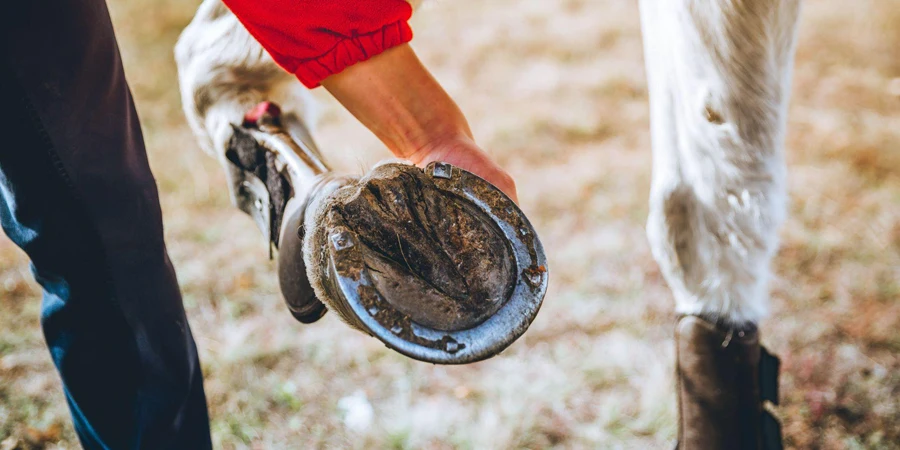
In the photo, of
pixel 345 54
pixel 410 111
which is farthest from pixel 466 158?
pixel 345 54

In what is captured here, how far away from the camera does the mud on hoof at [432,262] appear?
29.3 inches

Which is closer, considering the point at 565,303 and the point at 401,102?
the point at 401,102

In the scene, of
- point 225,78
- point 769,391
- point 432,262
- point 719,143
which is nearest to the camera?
point 432,262

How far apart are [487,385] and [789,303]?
0.76m

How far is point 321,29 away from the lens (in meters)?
0.86

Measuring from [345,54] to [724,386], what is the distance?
83 cm

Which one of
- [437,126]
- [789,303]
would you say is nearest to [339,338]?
[437,126]

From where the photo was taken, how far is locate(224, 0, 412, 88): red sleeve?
2.76 ft

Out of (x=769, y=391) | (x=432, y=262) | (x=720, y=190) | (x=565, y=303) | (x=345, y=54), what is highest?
(x=345, y=54)

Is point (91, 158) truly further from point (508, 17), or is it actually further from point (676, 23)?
point (508, 17)

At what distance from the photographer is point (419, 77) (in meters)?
0.95

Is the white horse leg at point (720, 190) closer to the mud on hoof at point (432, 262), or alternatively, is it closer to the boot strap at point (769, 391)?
the boot strap at point (769, 391)

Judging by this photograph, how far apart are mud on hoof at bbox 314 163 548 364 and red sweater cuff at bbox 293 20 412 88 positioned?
15 cm

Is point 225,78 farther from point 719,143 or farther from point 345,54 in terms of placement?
point 719,143
